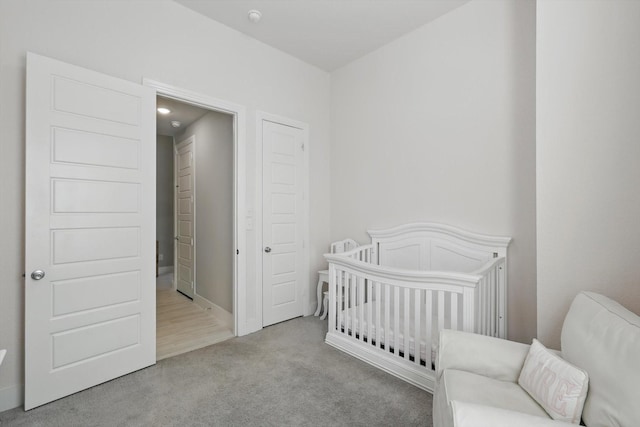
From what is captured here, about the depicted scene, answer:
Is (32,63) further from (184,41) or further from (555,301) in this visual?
(555,301)

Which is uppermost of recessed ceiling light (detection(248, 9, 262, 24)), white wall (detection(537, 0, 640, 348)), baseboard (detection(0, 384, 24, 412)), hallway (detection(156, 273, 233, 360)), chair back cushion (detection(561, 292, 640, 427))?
recessed ceiling light (detection(248, 9, 262, 24))

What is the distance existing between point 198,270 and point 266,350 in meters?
1.93

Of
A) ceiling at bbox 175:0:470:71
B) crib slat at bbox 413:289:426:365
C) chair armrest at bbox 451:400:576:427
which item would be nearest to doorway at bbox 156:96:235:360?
ceiling at bbox 175:0:470:71

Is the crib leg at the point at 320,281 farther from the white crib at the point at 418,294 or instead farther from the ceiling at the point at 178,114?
the ceiling at the point at 178,114

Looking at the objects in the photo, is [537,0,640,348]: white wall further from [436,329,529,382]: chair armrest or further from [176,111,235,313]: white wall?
[176,111,235,313]: white wall

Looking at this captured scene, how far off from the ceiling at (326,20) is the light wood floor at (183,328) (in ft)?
9.60

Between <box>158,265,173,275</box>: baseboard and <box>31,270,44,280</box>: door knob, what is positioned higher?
<box>31,270,44,280</box>: door knob

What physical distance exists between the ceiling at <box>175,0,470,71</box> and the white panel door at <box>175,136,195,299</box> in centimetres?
199

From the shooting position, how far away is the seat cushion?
1.21m

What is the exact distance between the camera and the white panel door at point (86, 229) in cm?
182

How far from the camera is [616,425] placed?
95 cm

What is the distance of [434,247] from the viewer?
273 cm

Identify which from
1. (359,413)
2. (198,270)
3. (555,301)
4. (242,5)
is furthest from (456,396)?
(198,270)

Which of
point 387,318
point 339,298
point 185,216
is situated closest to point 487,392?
point 387,318
